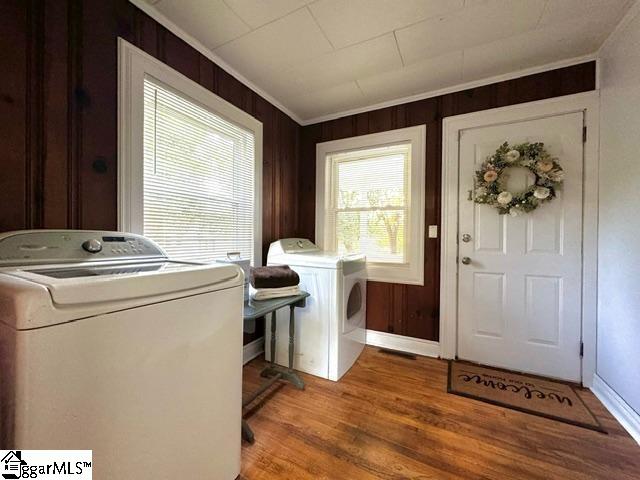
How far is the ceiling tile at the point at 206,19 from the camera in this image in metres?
1.43

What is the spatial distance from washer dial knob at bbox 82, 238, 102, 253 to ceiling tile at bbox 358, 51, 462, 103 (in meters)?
2.13

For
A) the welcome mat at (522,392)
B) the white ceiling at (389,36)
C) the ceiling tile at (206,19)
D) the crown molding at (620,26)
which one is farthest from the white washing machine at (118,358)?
the crown molding at (620,26)

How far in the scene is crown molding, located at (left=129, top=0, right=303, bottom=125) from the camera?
1.45m

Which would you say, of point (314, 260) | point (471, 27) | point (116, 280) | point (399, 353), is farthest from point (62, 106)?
point (399, 353)

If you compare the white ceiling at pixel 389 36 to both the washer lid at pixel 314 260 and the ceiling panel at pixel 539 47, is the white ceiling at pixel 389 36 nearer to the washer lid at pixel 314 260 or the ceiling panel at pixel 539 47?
the ceiling panel at pixel 539 47

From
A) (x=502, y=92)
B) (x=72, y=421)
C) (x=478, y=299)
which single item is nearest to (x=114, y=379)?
(x=72, y=421)

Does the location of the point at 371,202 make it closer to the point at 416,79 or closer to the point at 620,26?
the point at 416,79

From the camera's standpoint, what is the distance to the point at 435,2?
141 cm

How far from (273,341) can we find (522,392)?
179 cm

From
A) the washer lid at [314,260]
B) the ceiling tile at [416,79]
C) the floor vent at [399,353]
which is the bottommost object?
the floor vent at [399,353]

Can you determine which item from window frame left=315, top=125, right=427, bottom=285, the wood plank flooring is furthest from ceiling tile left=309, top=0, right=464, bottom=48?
the wood plank flooring

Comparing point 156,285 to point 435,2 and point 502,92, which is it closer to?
point 435,2

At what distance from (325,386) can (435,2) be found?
248cm

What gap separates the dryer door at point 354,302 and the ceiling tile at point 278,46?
166cm
